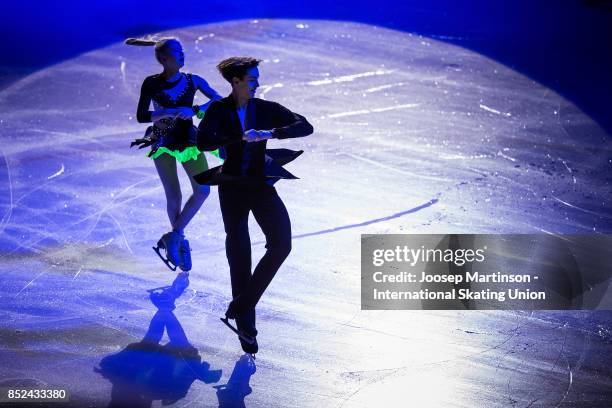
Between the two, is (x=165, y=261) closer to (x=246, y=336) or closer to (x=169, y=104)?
(x=169, y=104)

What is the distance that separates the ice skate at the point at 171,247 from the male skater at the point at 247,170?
34.2 inches

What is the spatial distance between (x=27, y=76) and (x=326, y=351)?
5.18 m

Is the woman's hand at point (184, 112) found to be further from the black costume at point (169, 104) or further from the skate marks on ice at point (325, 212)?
the skate marks on ice at point (325, 212)

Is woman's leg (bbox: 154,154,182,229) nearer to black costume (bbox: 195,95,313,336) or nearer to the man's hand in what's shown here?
black costume (bbox: 195,95,313,336)

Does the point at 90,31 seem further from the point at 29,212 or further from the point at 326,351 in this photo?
the point at 326,351

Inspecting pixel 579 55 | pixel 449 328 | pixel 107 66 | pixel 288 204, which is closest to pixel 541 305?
pixel 449 328

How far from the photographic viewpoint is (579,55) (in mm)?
9422

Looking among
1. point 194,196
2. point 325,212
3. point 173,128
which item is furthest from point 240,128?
point 325,212

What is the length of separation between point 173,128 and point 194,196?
19.7 inches

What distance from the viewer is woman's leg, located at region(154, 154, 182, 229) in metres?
6.13

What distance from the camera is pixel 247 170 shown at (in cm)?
503

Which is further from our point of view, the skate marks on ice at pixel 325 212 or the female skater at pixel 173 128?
the female skater at pixel 173 128

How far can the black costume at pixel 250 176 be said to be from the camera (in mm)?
4992

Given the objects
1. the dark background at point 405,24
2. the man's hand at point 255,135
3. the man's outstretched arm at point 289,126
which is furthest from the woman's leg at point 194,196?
the dark background at point 405,24
